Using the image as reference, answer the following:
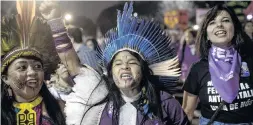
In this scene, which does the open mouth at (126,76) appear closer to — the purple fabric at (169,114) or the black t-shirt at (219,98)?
the purple fabric at (169,114)

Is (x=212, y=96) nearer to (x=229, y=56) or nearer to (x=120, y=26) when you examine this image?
(x=229, y=56)

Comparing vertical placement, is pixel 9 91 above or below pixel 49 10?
below

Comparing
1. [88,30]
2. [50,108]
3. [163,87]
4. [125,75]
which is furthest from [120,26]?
[88,30]

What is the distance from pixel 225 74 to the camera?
333 cm

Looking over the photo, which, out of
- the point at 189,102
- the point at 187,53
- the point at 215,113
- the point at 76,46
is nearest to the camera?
the point at 215,113

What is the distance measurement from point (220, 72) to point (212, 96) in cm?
20

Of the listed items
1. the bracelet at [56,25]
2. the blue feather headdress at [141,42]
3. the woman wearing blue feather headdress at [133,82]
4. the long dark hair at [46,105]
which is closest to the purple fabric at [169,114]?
the woman wearing blue feather headdress at [133,82]

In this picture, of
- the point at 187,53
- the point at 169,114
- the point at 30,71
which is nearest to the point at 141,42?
the point at 169,114

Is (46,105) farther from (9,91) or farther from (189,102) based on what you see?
(189,102)

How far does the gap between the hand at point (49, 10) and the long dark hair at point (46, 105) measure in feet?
1.44

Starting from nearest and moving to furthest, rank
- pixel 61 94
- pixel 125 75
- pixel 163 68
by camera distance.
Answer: pixel 125 75, pixel 163 68, pixel 61 94

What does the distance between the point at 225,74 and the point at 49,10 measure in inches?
56.9

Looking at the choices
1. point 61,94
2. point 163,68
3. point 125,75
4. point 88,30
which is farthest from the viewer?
point 88,30

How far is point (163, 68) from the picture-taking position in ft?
9.70
